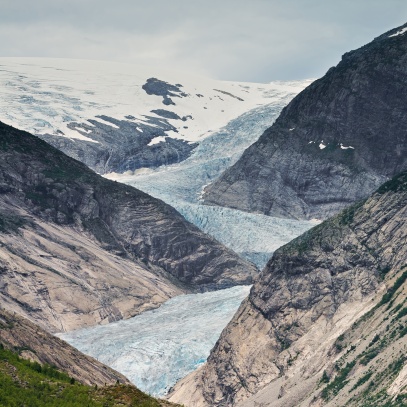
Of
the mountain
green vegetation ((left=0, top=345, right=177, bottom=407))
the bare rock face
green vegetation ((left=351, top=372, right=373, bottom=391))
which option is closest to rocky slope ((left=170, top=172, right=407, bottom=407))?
green vegetation ((left=351, top=372, right=373, bottom=391))

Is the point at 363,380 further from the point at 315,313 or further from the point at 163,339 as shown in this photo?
the point at 163,339

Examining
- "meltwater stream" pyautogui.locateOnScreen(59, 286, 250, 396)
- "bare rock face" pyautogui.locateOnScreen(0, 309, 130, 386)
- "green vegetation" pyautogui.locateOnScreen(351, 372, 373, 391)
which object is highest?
"green vegetation" pyautogui.locateOnScreen(351, 372, 373, 391)

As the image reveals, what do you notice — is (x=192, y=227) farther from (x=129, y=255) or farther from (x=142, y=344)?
(x=142, y=344)

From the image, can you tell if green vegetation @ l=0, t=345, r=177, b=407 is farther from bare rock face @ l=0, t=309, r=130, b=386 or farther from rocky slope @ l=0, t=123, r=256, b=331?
rocky slope @ l=0, t=123, r=256, b=331

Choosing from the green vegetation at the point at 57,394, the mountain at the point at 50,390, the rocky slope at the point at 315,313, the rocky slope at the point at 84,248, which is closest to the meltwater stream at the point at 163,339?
the rocky slope at the point at 84,248

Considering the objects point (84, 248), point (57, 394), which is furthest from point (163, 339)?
point (57, 394)
